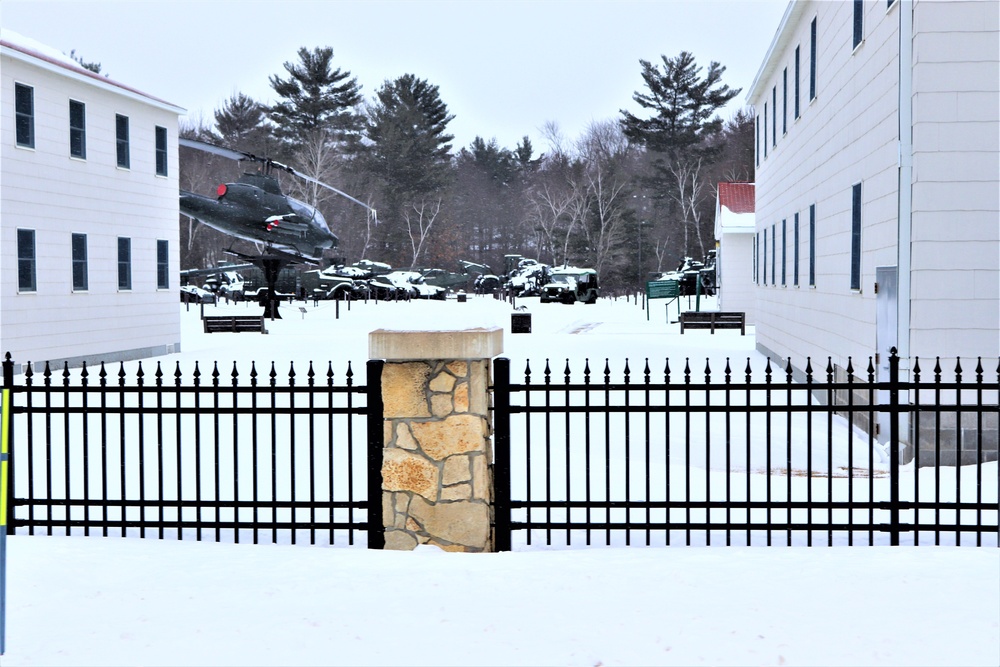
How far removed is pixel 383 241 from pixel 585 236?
16075 millimetres

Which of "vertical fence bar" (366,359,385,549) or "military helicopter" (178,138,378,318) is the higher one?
"military helicopter" (178,138,378,318)

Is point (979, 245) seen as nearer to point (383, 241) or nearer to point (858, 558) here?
point (858, 558)

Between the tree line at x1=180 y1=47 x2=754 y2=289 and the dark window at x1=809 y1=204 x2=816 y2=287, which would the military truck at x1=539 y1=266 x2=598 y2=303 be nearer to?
the tree line at x1=180 y1=47 x2=754 y2=289

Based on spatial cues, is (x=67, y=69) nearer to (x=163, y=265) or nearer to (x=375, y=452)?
(x=163, y=265)

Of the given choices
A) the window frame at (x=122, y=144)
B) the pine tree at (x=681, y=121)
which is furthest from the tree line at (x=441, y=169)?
the window frame at (x=122, y=144)

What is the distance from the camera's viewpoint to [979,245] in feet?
33.5

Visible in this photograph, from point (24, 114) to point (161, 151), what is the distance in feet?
16.4

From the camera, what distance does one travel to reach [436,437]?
695cm

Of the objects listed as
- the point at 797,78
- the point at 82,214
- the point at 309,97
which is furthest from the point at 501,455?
the point at 309,97

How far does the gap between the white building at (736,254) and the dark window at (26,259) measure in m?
23.8

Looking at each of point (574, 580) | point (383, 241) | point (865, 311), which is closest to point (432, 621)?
point (574, 580)

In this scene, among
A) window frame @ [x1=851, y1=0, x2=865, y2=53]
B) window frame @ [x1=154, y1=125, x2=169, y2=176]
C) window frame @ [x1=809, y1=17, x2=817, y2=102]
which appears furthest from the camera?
window frame @ [x1=154, y1=125, x2=169, y2=176]

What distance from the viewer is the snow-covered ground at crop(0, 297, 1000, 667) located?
528 cm

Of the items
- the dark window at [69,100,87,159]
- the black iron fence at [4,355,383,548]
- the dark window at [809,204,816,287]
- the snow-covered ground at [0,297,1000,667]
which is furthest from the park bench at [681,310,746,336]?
the snow-covered ground at [0,297,1000,667]
